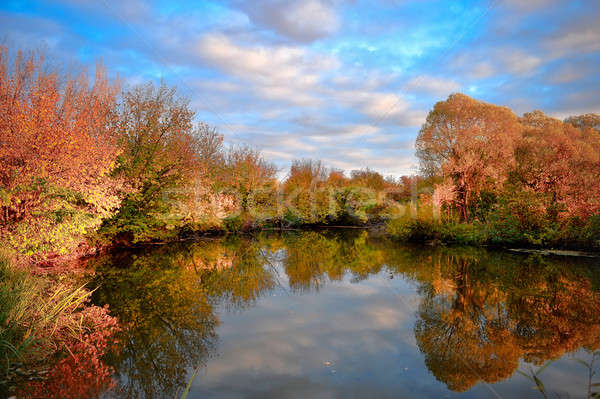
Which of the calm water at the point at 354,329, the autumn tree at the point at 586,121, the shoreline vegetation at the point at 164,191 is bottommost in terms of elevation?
the calm water at the point at 354,329

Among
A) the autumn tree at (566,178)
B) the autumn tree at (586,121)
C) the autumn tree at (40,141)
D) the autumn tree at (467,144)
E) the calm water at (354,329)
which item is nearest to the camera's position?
the calm water at (354,329)

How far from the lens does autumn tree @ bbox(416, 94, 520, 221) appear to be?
2237 centimetres

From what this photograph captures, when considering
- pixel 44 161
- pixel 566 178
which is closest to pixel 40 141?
pixel 44 161

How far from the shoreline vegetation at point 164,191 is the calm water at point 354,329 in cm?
107

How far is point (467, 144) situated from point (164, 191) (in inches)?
707

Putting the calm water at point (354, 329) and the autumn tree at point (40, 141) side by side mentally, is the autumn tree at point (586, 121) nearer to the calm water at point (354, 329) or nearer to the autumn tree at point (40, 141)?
the calm water at point (354, 329)

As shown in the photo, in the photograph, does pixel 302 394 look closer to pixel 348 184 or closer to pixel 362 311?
pixel 362 311

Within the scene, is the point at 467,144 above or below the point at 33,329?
above

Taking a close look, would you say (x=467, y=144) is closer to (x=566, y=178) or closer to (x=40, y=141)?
(x=566, y=178)

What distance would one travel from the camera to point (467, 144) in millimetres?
23078

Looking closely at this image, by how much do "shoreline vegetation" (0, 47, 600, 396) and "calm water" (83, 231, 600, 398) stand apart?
1067 mm

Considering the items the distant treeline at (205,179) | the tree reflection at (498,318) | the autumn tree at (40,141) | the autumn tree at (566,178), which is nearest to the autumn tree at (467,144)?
the distant treeline at (205,179)

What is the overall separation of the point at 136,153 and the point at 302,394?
1521 centimetres

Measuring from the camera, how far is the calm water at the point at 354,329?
5.03 meters
